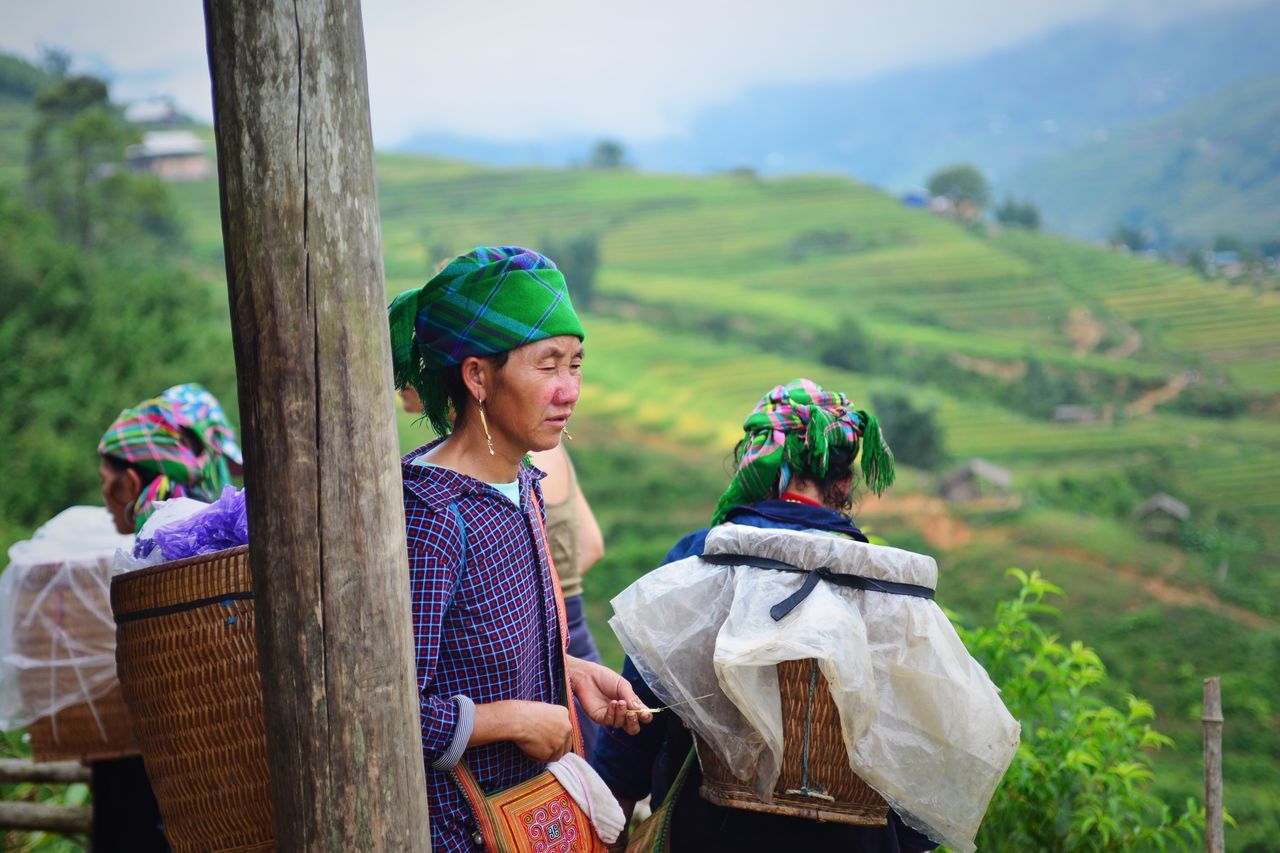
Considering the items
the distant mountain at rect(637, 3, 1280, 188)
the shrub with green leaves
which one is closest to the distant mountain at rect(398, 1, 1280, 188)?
the distant mountain at rect(637, 3, 1280, 188)

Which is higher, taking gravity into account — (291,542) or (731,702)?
(291,542)

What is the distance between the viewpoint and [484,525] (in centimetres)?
180

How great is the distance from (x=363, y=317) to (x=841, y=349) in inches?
511

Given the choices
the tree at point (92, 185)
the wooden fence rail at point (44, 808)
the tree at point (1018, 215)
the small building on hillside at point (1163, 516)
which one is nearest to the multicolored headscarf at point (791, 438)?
the wooden fence rail at point (44, 808)

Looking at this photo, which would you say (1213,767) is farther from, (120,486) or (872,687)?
(120,486)

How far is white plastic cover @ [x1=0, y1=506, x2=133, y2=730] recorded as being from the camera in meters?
2.95

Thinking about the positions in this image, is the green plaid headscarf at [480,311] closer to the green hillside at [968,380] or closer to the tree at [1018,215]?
the green hillside at [968,380]

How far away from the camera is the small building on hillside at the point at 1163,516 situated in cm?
1117

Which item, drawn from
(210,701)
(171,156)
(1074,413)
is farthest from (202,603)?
(171,156)

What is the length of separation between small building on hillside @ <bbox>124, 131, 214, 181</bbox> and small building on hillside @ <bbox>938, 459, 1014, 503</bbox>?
11.1 meters

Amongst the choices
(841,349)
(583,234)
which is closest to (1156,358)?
(841,349)

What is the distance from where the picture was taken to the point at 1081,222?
57.9ft

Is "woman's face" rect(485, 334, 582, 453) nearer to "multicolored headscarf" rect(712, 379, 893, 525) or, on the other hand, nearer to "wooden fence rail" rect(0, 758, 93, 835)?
"multicolored headscarf" rect(712, 379, 893, 525)

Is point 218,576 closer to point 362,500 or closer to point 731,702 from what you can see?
point 362,500
